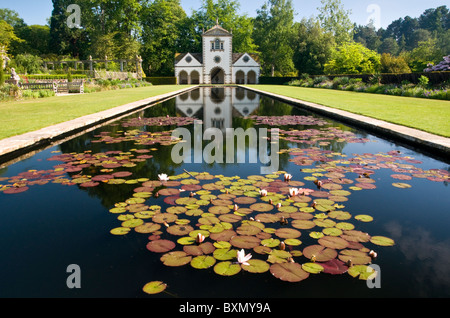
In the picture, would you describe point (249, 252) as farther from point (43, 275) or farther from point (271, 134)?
point (271, 134)

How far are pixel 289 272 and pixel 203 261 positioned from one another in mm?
634

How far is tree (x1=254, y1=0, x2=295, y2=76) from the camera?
57.5 meters

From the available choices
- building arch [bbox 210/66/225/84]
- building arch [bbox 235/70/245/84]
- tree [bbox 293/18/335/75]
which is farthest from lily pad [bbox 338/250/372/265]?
building arch [bbox 210/66/225/84]

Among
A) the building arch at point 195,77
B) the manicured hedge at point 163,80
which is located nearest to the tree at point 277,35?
the building arch at point 195,77

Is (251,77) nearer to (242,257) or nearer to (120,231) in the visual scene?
(120,231)

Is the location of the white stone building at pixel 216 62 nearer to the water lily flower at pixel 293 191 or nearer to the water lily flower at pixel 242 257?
the water lily flower at pixel 293 191

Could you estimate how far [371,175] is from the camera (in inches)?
183

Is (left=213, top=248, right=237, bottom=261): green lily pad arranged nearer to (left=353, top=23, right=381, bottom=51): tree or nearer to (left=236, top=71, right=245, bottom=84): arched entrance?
(left=236, top=71, right=245, bottom=84): arched entrance

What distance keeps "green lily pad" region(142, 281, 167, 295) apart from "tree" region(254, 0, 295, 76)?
5821 centimetres

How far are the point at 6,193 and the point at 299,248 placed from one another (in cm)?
356

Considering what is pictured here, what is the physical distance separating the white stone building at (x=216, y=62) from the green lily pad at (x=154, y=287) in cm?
5453

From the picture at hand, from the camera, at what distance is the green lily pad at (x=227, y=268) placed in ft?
7.41

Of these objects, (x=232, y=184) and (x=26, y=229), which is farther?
(x=232, y=184)

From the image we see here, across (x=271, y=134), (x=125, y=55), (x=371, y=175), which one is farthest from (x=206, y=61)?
(x=371, y=175)
